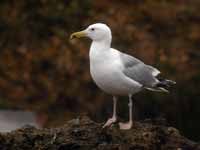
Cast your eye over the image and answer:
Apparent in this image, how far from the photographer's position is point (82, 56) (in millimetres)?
12633

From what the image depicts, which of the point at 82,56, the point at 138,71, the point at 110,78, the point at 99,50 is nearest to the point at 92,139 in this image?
the point at 110,78

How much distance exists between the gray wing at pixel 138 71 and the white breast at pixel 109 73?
0.08 metres

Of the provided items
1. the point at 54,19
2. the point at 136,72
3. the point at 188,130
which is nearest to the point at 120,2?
the point at 54,19

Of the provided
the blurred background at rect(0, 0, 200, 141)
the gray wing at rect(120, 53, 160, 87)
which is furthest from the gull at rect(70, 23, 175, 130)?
the blurred background at rect(0, 0, 200, 141)

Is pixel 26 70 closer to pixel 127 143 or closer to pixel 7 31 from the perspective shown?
pixel 7 31

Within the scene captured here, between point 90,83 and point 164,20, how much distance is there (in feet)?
8.06

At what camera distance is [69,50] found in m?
13.0

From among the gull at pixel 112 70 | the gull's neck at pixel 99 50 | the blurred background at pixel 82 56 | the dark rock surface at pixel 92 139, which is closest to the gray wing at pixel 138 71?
the gull at pixel 112 70

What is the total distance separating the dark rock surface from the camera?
6316 millimetres

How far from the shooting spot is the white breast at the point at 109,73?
22.6ft

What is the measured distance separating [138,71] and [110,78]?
507 millimetres

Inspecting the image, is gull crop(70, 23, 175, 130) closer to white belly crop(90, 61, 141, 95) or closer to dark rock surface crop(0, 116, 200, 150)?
white belly crop(90, 61, 141, 95)

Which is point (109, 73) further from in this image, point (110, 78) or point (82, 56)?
point (82, 56)

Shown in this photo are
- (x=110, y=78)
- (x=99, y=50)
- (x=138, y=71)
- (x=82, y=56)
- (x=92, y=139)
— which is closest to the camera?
(x=92, y=139)
